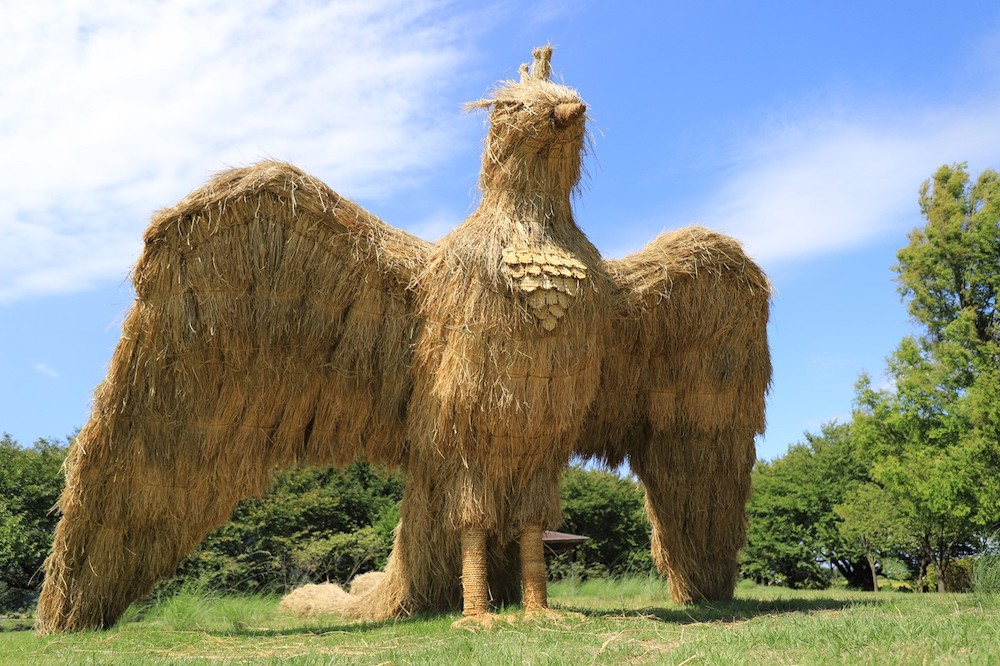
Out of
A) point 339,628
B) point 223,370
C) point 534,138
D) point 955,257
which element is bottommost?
point 339,628

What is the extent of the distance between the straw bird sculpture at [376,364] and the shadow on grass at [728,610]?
1.07 meters

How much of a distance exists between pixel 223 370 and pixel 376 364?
1244mm

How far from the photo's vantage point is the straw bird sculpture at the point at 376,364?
6871 millimetres

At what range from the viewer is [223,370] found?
7.20m

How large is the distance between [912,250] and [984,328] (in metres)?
1.95

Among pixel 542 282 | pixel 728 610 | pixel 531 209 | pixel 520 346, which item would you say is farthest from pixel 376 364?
pixel 728 610

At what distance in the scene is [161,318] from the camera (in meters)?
7.00

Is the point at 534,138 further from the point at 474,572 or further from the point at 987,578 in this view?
the point at 987,578

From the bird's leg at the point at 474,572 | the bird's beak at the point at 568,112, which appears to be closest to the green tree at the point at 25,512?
the bird's leg at the point at 474,572

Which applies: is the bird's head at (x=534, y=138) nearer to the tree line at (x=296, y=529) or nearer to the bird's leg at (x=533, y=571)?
the bird's leg at (x=533, y=571)

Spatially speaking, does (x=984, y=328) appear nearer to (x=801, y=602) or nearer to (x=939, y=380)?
(x=939, y=380)

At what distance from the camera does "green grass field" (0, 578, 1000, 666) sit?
4.51m

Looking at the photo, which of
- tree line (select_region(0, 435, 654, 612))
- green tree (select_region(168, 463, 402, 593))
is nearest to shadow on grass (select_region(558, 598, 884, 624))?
tree line (select_region(0, 435, 654, 612))

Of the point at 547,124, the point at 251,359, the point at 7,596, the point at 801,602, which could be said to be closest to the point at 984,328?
the point at 801,602
